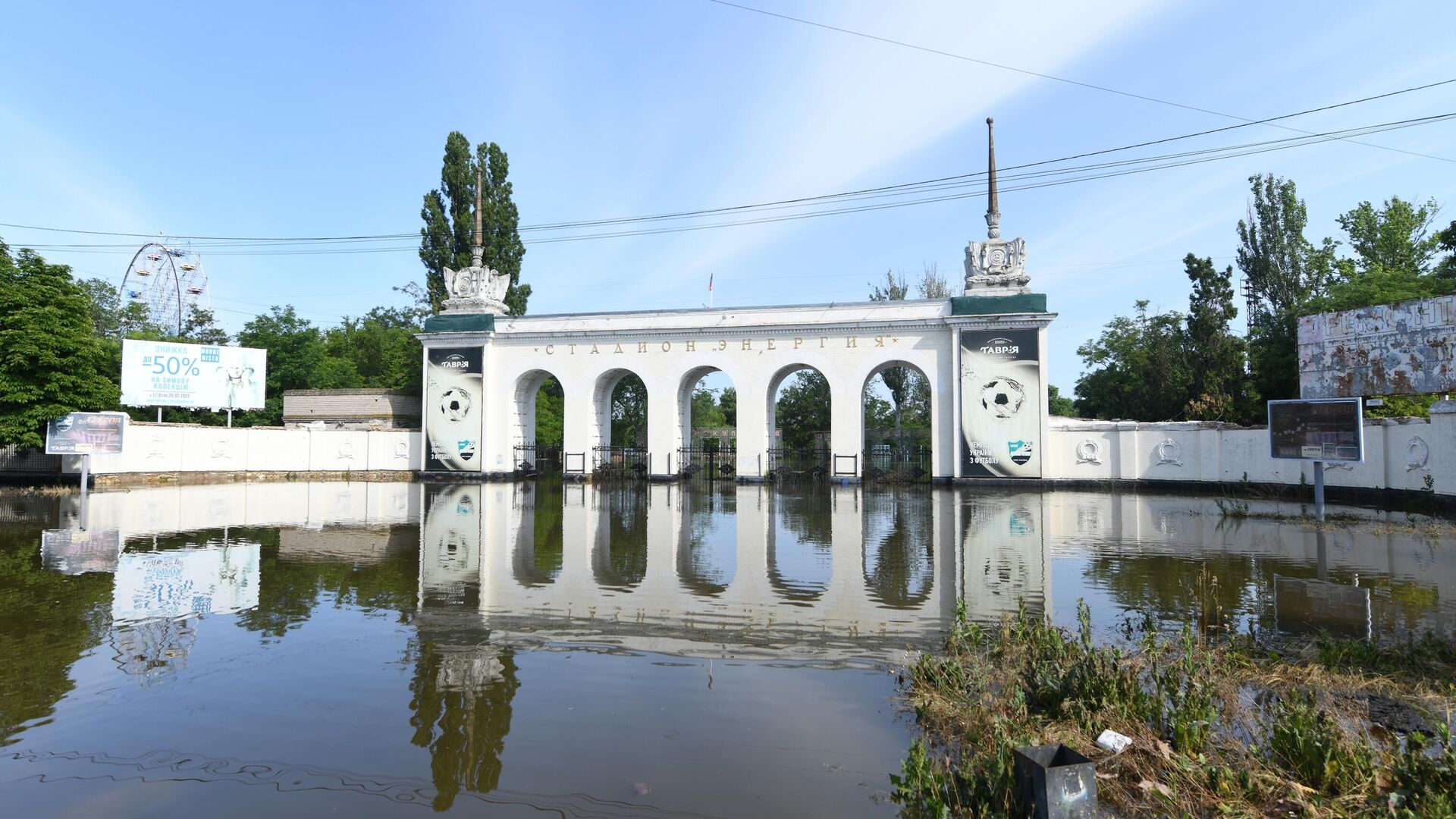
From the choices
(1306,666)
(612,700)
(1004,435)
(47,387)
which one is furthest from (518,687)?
(47,387)

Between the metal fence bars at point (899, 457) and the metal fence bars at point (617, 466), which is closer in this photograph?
the metal fence bars at point (899, 457)

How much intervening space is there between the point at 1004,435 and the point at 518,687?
23.7 meters

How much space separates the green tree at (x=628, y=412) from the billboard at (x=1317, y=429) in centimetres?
3221

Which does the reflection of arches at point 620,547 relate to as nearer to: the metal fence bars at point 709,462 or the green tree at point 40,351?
the metal fence bars at point 709,462

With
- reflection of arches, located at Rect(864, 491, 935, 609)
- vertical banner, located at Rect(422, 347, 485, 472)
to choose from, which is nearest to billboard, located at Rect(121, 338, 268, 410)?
vertical banner, located at Rect(422, 347, 485, 472)

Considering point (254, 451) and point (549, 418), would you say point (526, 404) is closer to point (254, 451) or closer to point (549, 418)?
point (549, 418)

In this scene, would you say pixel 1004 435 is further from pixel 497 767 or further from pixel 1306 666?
pixel 497 767

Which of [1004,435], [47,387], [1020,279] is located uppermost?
[1020,279]

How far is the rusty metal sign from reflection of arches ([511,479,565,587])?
25.3m

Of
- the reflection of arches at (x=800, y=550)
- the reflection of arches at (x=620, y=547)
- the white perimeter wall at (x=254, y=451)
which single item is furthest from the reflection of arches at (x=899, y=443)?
the white perimeter wall at (x=254, y=451)

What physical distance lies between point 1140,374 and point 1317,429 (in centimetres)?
2491

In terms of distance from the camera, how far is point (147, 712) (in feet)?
16.3

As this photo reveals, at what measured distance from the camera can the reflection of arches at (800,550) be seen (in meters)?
8.92

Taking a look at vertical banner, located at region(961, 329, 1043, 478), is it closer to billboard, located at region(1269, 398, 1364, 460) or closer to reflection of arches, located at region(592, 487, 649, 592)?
billboard, located at region(1269, 398, 1364, 460)
